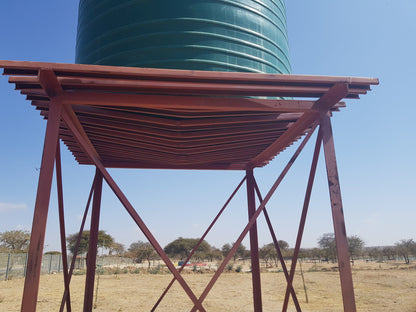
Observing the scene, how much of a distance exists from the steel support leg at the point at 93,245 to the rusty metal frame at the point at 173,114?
8cm

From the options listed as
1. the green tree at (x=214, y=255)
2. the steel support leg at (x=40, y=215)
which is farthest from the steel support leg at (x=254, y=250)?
the green tree at (x=214, y=255)

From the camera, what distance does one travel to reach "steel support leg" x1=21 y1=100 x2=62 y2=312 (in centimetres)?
286

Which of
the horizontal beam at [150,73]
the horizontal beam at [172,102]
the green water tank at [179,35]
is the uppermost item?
the green water tank at [179,35]

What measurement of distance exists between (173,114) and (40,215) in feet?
7.25

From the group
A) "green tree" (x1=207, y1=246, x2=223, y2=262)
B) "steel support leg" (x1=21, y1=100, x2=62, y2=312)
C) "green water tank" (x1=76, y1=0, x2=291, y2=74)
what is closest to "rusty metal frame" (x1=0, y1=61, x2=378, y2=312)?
"steel support leg" (x1=21, y1=100, x2=62, y2=312)

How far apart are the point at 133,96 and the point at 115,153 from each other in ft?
10.0

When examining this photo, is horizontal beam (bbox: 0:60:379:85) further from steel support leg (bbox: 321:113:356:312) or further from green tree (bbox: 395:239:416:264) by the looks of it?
green tree (bbox: 395:239:416:264)

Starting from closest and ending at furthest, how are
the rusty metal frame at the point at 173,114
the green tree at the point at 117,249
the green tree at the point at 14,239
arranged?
the rusty metal frame at the point at 173,114 < the green tree at the point at 14,239 < the green tree at the point at 117,249

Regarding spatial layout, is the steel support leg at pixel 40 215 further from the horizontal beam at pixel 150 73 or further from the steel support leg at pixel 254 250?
the steel support leg at pixel 254 250

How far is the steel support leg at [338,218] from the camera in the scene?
3354 mm

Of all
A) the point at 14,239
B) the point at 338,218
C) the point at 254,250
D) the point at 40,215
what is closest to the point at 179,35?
the point at 40,215

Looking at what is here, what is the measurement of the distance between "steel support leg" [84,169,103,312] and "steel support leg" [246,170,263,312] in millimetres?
3418

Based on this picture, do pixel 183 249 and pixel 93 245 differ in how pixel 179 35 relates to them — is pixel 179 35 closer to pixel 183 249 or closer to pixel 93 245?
pixel 93 245

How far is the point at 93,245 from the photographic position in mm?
6133
